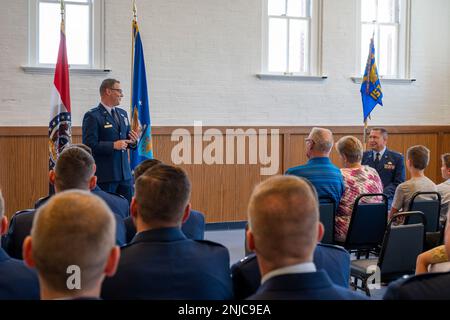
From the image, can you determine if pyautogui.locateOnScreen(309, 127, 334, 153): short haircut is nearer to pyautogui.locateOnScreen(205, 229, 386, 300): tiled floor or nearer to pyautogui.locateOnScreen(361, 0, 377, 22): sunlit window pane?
pyautogui.locateOnScreen(205, 229, 386, 300): tiled floor

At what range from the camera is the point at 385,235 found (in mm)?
3646

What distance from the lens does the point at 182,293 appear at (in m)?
2.09

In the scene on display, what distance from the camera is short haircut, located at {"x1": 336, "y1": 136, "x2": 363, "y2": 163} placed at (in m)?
4.89

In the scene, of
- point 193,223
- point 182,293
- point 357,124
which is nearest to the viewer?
point 182,293

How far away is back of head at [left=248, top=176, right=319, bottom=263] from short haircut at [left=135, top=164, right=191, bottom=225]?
57 centimetres

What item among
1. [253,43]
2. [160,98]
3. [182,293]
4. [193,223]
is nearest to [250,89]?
[253,43]

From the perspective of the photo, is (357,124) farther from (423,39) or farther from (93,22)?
(93,22)

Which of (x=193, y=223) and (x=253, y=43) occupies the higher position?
(x=253, y=43)

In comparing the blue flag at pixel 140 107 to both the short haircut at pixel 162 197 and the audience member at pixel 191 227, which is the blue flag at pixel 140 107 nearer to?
the audience member at pixel 191 227

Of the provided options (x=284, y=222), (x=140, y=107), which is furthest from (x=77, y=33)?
(x=284, y=222)

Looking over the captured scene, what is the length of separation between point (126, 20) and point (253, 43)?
171 centimetres

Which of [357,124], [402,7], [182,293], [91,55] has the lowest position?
[182,293]

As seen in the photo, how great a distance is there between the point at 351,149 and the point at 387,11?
4.89 meters

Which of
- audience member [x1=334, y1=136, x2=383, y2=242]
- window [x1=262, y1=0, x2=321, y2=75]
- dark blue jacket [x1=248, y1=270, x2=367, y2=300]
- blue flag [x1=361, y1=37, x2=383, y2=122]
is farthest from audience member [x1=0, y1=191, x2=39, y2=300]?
window [x1=262, y1=0, x2=321, y2=75]
